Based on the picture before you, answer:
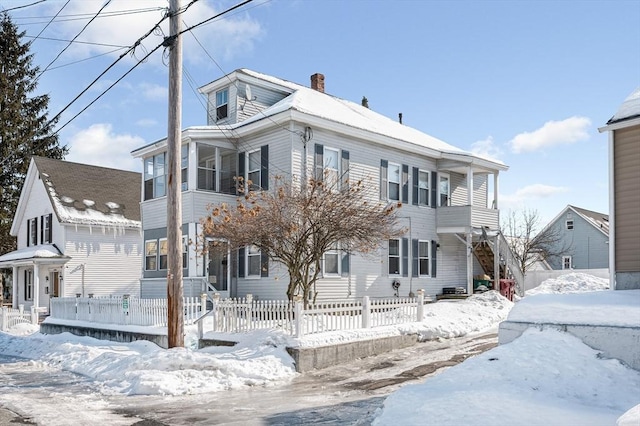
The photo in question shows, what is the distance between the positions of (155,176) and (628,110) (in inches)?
655

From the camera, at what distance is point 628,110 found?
14055 mm

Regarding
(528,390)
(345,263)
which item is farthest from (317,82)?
(528,390)

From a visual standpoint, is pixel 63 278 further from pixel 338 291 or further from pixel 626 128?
pixel 626 128

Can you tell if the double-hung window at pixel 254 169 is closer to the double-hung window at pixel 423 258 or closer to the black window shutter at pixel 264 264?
the black window shutter at pixel 264 264

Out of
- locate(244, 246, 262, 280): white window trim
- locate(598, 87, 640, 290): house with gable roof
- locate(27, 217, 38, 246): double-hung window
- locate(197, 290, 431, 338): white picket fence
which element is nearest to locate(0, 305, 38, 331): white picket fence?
locate(244, 246, 262, 280): white window trim

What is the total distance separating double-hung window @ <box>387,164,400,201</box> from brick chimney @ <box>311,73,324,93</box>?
6481mm

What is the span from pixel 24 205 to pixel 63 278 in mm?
7392

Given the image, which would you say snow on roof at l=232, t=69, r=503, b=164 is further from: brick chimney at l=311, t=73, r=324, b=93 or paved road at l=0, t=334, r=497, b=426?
paved road at l=0, t=334, r=497, b=426

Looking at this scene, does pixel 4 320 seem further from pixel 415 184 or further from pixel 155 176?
pixel 415 184

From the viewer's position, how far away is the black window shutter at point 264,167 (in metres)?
20.4

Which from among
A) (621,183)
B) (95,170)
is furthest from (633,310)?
(95,170)

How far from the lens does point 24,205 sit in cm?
3381

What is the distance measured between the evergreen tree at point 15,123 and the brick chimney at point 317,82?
1945 cm

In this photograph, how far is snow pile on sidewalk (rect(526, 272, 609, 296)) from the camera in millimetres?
28312
